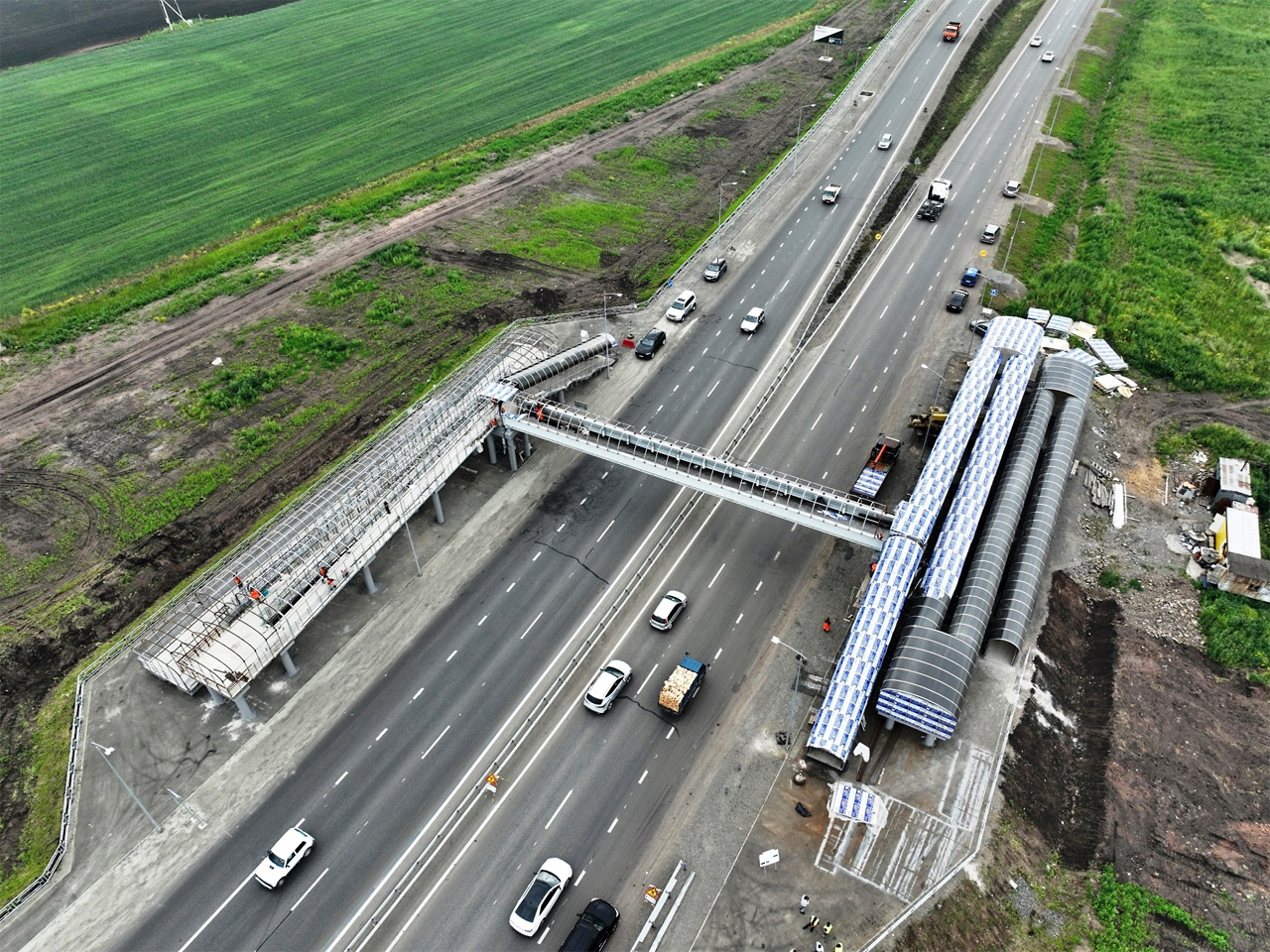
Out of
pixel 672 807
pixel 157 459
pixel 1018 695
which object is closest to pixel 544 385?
pixel 157 459

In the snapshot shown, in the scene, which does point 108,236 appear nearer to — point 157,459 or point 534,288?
point 157,459

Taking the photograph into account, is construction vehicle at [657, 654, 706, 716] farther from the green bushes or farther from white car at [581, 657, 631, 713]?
the green bushes

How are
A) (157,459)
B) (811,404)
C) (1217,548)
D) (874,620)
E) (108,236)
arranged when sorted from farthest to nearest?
(108,236) < (811,404) < (157,459) < (1217,548) < (874,620)

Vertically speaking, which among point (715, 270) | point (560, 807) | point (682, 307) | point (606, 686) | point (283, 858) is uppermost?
point (715, 270)

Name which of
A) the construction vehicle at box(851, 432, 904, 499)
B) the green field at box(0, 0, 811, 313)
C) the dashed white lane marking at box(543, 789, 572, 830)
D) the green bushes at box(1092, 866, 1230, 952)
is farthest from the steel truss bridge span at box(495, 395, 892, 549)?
the green field at box(0, 0, 811, 313)

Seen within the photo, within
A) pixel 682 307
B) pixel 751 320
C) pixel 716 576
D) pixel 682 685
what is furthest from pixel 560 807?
pixel 682 307

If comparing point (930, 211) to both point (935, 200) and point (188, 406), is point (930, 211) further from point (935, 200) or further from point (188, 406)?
point (188, 406)
